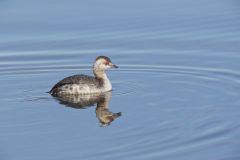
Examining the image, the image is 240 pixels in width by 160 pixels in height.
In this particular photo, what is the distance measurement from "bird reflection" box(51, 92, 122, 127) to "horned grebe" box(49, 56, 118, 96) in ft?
0.40

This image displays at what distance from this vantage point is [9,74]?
18.5 m

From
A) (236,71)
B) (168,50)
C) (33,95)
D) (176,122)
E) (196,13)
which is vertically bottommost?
(176,122)

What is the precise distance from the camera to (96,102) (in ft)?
57.4

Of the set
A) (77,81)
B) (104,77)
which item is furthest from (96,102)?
(104,77)

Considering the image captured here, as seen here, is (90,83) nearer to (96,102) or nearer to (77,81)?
(77,81)

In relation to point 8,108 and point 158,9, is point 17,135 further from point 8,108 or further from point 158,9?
point 158,9

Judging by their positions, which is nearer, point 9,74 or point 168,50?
point 9,74

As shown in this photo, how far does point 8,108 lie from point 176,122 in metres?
3.28

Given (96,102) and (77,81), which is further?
(77,81)

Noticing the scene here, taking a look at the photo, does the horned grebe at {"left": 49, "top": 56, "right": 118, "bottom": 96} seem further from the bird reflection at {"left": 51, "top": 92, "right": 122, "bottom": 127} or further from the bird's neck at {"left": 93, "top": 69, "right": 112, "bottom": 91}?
the bird reflection at {"left": 51, "top": 92, "right": 122, "bottom": 127}

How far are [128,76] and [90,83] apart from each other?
862 mm

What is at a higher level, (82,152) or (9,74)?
(9,74)

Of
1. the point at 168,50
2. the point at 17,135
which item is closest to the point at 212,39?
the point at 168,50

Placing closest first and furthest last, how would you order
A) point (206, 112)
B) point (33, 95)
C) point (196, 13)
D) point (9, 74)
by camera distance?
point (206, 112) → point (33, 95) → point (9, 74) → point (196, 13)
